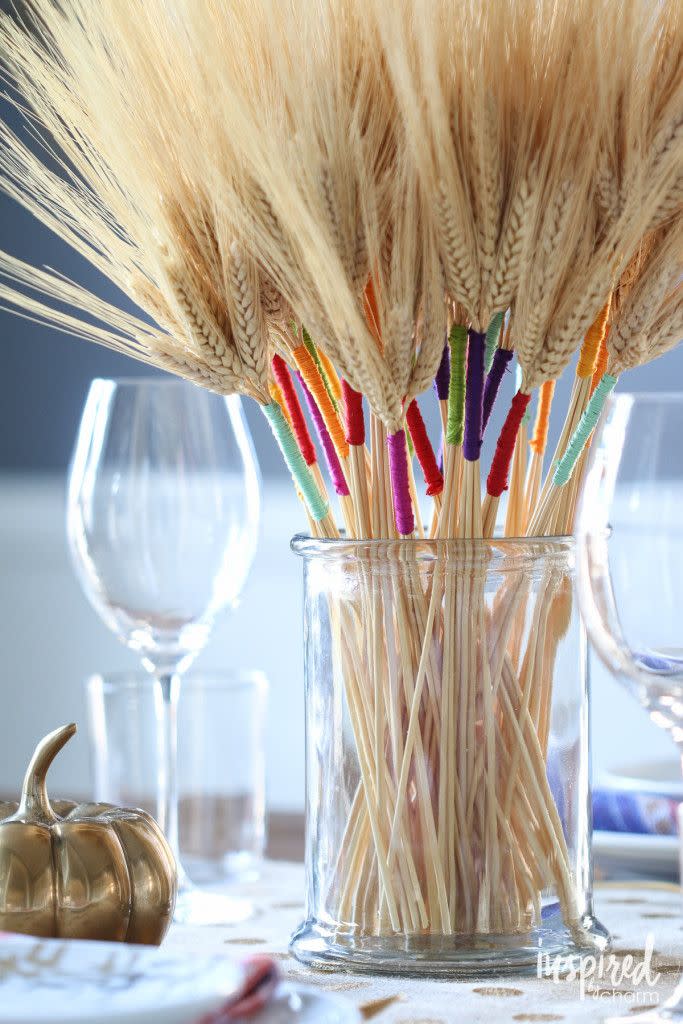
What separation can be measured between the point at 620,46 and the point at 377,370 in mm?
139

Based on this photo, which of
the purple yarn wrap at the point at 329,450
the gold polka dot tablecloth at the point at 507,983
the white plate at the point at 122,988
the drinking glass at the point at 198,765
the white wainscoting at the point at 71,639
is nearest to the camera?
the white plate at the point at 122,988

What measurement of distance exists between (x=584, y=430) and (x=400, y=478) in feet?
0.24

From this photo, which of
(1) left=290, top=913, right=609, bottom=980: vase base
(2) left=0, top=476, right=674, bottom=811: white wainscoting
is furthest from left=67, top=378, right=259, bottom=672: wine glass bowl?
(2) left=0, top=476, right=674, bottom=811: white wainscoting

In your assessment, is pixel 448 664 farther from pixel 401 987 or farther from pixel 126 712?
pixel 126 712

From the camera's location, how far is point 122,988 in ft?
1.18

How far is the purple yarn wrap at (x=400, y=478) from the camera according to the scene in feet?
1.73

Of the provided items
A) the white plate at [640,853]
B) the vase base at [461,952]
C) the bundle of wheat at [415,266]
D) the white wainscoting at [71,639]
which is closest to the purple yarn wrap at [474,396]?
the bundle of wheat at [415,266]

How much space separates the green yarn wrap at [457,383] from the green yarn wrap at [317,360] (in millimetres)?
58

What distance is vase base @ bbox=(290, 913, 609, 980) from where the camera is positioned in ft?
1.65

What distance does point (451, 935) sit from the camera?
20.0 inches

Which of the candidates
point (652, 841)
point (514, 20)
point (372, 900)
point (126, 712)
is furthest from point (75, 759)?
point (514, 20)

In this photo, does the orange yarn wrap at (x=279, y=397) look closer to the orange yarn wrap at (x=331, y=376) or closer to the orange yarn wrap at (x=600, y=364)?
the orange yarn wrap at (x=331, y=376)

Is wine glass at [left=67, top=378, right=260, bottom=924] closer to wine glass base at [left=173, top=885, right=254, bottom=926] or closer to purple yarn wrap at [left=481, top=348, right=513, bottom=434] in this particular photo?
wine glass base at [left=173, top=885, right=254, bottom=926]

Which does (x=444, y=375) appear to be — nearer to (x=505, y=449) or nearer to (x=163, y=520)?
(x=505, y=449)
